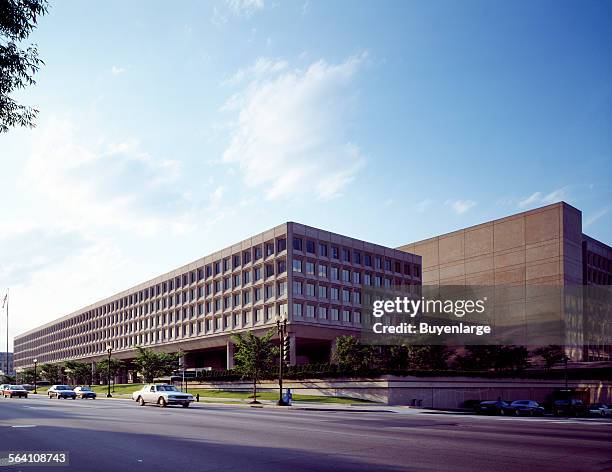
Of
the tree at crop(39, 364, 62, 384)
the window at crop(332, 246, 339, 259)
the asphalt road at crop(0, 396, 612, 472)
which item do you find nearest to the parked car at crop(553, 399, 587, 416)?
the asphalt road at crop(0, 396, 612, 472)

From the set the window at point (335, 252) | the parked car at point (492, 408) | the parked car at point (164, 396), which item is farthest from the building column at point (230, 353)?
the parked car at point (492, 408)

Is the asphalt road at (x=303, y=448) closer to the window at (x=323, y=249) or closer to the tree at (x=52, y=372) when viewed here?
the window at (x=323, y=249)

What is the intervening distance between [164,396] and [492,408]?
24.9 m

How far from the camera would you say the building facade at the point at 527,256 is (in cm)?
9688

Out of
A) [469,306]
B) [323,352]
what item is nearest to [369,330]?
[323,352]

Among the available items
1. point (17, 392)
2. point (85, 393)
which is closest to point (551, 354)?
point (85, 393)

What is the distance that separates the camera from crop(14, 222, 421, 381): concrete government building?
78.7 metres

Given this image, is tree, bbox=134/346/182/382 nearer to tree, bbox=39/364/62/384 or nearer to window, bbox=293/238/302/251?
window, bbox=293/238/302/251

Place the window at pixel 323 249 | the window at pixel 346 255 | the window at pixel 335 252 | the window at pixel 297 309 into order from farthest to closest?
the window at pixel 346 255 → the window at pixel 335 252 → the window at pixel 323 249 → the window at pixel 297 309

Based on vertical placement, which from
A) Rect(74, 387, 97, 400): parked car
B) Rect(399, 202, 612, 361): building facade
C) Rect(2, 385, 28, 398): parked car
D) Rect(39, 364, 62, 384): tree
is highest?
Rect(399, 202, 612, 361): building facade

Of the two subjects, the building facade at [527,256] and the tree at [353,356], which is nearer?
the tree at [353,356]

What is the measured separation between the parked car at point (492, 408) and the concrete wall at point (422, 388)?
25.5 feet

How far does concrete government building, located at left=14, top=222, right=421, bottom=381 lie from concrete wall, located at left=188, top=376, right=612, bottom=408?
1441 cm

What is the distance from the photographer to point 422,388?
180 feet
